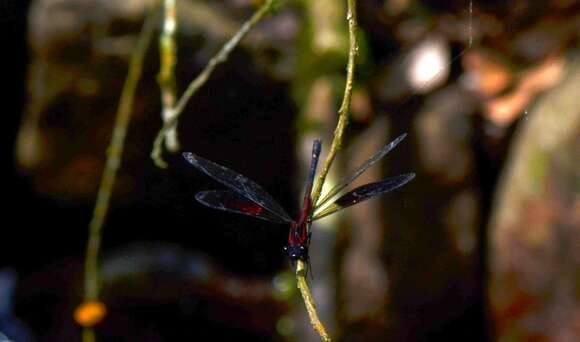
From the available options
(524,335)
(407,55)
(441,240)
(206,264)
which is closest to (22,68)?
(206,264)

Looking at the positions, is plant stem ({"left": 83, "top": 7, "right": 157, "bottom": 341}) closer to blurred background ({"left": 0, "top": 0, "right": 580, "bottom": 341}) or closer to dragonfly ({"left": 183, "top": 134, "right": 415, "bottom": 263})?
blurred background ({"left": 0, "top": 0, "right": 580, "bottom": 341})

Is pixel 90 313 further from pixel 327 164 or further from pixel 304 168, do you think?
pixel 327 164

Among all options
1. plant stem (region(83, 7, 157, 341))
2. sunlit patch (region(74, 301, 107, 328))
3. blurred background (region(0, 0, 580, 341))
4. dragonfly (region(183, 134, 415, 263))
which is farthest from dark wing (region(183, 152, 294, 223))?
sunlit patch (region(74, 301, 107, 328))

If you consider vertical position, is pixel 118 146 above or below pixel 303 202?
above

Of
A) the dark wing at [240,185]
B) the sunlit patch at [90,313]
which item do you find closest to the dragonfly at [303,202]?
the dark wing at [240,185]

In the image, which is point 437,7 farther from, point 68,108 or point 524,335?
point 68,108

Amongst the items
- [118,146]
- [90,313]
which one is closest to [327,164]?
[118,146]
